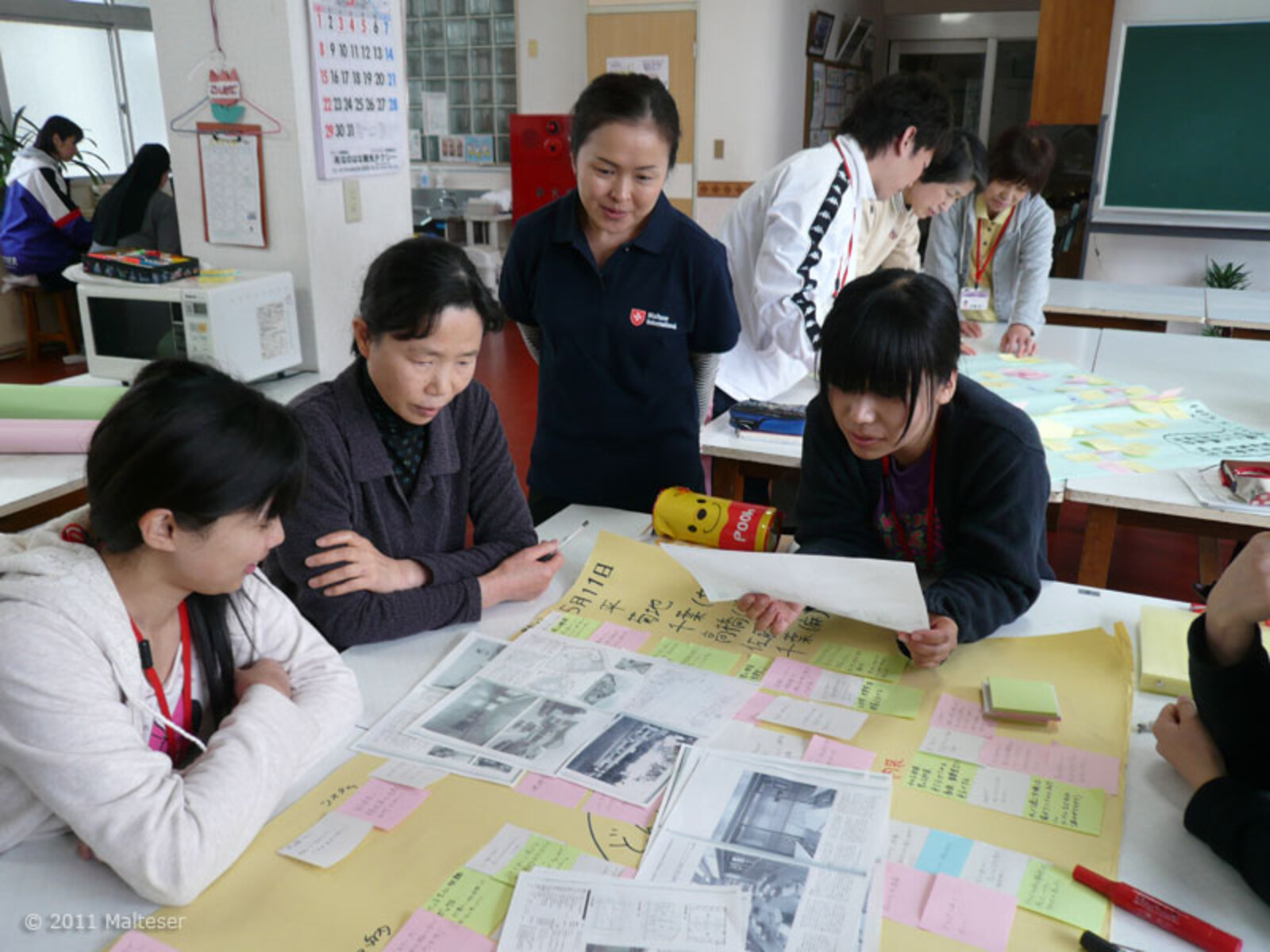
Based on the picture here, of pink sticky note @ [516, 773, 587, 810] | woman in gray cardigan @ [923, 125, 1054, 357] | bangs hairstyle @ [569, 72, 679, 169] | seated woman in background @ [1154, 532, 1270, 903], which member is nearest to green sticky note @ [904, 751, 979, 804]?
seated woman in background @ [1154, 532, 1270, 903]

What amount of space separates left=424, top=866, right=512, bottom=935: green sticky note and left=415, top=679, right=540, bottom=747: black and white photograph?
210mm

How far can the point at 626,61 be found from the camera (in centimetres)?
625

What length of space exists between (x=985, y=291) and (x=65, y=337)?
530 centimetres

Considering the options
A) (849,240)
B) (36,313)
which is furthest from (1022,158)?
(36,313)

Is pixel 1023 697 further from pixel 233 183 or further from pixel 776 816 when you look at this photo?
pixel 233 183

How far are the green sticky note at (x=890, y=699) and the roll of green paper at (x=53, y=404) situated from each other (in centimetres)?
178

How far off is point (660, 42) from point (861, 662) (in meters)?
5.70

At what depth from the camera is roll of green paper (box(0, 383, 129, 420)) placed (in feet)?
7.22

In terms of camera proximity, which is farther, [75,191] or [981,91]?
[981,91]

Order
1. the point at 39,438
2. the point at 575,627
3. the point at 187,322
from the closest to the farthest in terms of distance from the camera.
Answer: the point at 575,627 → the point at 39,438 → the point at 187,322

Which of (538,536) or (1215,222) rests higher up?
(1215,222)

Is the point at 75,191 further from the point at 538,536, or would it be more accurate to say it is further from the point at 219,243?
the point at 538,536

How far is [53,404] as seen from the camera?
2.22 meters

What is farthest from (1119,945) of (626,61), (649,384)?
(626,61)
